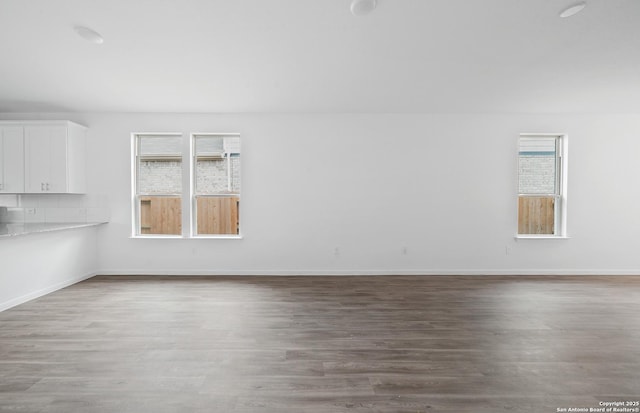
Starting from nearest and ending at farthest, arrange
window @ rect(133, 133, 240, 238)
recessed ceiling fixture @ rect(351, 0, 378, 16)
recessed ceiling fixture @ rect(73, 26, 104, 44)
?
recessed ceiling fixture @ rect(351, 0, 378, 16) < recessed ceiling fixture @ rect(73, 26, 104, 44) < window @ rect(133, 133, 240, 238)

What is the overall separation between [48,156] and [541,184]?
7.86 m

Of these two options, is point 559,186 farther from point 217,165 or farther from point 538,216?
point 217,165

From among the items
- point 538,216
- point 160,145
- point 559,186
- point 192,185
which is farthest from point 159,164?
point 559,186

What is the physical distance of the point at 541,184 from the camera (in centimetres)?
541

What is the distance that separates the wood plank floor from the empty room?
24mm

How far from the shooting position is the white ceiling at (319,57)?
125 inches

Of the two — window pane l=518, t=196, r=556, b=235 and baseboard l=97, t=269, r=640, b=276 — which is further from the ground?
window pane l=518, t=196, r=556, b=235

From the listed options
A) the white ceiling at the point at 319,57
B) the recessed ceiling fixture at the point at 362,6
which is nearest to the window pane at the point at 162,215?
the white ceiling at the point at 319,57

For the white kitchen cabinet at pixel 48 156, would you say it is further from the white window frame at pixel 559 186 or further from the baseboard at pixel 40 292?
the white window frame at pixel 559 186

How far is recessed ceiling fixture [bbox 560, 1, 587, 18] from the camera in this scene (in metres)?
3.07

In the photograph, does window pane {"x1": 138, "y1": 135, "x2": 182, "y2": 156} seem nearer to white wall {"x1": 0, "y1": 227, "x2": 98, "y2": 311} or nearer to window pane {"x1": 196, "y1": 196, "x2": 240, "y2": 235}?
window pane {"x1": 196, "y1": 196, "x2": 240, "y2": 235}

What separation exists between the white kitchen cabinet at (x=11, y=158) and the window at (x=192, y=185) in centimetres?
146

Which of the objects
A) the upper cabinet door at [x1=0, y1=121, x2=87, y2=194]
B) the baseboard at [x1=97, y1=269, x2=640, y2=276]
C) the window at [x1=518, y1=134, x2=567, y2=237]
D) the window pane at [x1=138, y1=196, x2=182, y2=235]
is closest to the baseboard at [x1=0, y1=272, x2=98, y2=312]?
the baseboard at [x1=97, y1=269, x2=640, y2=276]

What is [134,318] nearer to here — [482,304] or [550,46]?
[482,304]
